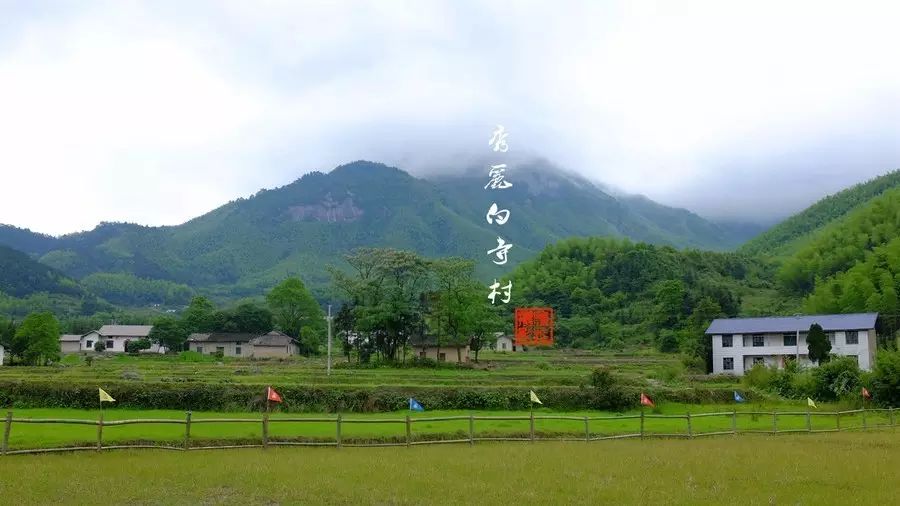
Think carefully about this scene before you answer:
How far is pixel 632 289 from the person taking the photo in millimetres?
120812

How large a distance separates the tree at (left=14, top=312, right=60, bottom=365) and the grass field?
48.7 m

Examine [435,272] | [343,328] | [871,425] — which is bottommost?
[871,425]

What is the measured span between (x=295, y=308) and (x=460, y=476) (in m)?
84.5

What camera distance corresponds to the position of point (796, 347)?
206 ft

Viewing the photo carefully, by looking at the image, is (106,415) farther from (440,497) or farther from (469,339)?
(469,339)

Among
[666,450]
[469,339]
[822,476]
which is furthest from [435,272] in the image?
[822,476]

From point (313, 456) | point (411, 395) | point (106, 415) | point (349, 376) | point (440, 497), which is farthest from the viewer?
point (349, 376)

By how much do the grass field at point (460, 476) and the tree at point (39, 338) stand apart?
48.7 metres

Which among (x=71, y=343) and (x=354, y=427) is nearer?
(x=354, y=427)

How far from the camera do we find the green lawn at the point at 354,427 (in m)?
24.9

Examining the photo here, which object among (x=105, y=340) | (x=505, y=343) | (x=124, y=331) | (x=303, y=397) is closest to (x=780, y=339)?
(x=303, y=397)

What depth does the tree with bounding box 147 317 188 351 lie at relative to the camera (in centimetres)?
9881

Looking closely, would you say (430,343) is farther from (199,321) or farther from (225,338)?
(199,321)

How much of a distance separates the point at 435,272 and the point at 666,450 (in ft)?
158
